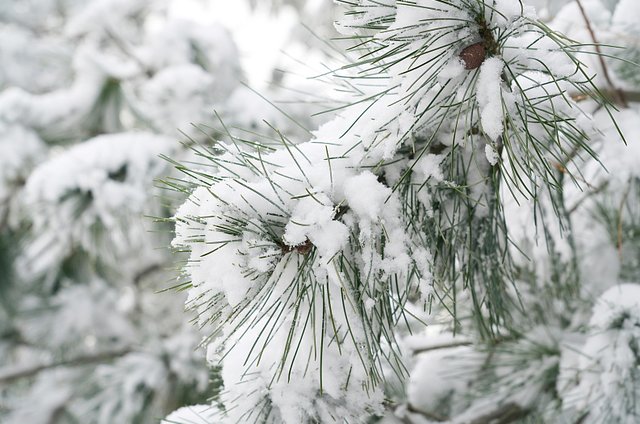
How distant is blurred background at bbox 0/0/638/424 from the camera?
1.44m

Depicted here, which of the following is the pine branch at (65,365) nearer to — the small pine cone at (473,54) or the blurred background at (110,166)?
the blurred background at (110,166)

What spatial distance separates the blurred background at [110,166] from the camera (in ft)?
4.72

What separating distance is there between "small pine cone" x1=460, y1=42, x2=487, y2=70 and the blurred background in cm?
24

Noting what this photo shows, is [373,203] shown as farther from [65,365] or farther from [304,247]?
[65,365]

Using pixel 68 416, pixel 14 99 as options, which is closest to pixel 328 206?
pixel 14 99

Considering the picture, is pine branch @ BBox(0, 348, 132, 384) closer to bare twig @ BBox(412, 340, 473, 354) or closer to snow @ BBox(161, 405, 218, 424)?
bare twig @ BBox(412, 340, 473, 354)

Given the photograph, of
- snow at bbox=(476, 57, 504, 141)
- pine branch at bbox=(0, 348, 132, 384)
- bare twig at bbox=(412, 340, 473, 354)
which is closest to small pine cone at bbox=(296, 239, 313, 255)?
snow at bbox=(476, 57, 504, 141)

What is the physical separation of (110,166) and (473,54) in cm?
119

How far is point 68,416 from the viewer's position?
2736mm

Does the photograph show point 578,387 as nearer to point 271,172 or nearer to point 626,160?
point 626,160

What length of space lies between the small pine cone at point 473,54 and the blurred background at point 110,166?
241 millimetres

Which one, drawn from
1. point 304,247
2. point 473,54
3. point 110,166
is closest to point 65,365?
point 110,166

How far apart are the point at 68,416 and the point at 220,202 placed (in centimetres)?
265

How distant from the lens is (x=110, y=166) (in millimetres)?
1500
